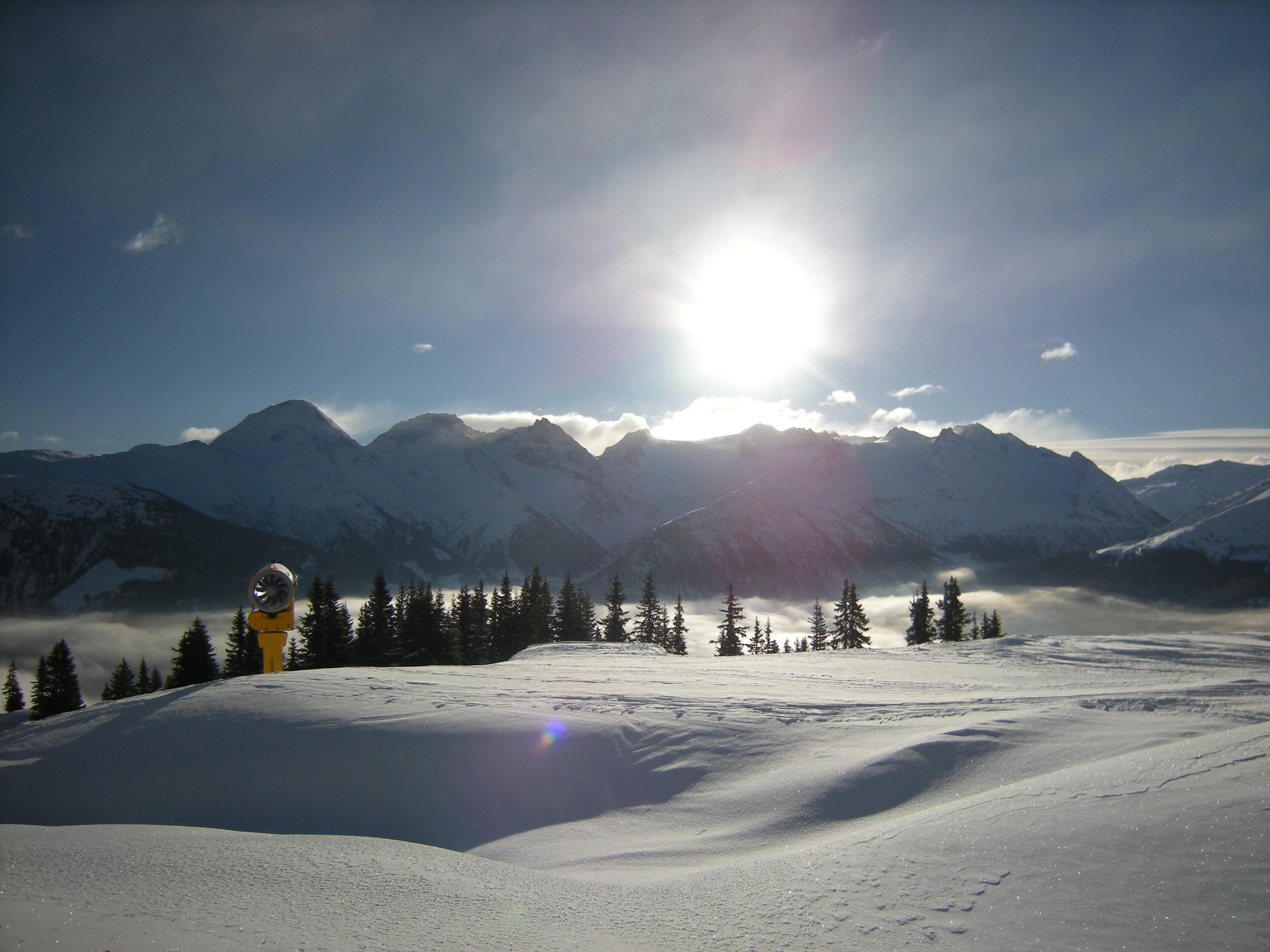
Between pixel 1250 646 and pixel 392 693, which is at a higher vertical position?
pixel 392 693

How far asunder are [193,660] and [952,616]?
64347mm

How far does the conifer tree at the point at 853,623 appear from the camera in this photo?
54.8 m

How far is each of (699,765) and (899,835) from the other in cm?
370

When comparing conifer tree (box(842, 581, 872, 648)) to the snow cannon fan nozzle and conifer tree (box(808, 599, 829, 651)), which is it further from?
the snow cannon fan nozzle

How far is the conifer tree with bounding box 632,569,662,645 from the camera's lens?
5894cm

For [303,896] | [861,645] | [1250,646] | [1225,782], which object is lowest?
[861,645]

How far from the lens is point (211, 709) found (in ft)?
36.5

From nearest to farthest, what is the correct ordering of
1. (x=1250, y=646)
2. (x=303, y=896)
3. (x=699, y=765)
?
(x=303, y=896) < (x=699, y=765) < (x=1250, y=646)

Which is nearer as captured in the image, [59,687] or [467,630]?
[467,630]

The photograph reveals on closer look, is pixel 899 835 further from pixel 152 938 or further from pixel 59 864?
pixel 59 864

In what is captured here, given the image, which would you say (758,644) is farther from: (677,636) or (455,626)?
(455,626)

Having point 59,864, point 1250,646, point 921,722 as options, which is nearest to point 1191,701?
point 921,722

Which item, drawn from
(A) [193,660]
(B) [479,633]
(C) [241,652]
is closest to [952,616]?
(B) [479,633]

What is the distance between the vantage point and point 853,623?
5481 centimetres
